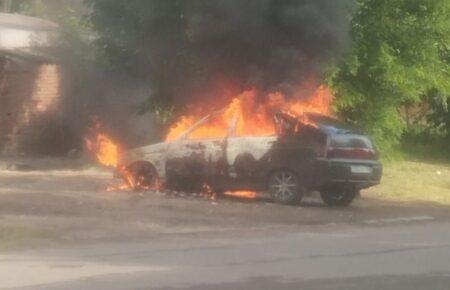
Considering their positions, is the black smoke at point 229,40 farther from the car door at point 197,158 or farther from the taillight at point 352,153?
the taillight at point 352,153

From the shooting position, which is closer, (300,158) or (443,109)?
(300,158)

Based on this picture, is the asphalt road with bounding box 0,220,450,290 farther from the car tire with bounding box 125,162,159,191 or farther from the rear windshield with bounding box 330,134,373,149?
the car tire with bounding box 125,162,159,191

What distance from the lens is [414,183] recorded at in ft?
79.0

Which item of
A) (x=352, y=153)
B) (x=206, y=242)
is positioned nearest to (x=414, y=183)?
(x=352, y=153)

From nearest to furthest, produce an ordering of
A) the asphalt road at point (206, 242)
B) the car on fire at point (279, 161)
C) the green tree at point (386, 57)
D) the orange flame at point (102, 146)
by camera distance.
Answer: the asphalt road at point (206, 242) → the car on fire at point (279, 161) → the green tree at point (386, 57) → the orange flame at point (102, 146)

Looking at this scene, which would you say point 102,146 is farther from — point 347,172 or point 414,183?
point 347,172

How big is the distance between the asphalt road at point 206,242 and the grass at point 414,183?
1.36 metres

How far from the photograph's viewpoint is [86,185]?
21.1m

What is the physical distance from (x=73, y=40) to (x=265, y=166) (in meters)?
11.1

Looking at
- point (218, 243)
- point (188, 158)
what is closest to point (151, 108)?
point (188, 158)

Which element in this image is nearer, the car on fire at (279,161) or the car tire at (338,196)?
the car on fire at (279,161)

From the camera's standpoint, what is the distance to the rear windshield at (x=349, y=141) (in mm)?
18391

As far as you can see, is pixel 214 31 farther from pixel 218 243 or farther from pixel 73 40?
pixel 73 40

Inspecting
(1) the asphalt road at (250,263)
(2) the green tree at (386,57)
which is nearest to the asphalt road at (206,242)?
(1) the asphalt road at (250,263)
